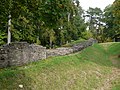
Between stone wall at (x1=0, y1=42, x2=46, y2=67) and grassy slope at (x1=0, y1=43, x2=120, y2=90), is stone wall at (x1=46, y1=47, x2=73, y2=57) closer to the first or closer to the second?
grassy slope at (x1=0, y1=43, x2=120, y2=90)

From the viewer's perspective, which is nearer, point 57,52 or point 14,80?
point 14,80

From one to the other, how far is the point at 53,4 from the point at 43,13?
397 centimetres

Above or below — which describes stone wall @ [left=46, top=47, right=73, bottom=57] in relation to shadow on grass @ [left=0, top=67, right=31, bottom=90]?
above

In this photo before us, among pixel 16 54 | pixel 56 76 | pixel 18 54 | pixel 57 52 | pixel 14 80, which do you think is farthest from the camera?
pixel 57 52

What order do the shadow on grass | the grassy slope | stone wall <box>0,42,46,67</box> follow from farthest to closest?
1. stone wall <box>0,42,46,67</box>
2. the grassy slope
3. the shadow on grass

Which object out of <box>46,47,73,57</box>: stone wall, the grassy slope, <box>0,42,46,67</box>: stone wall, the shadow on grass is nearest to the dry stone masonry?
<box>0,42,46,67</box>: stone wall

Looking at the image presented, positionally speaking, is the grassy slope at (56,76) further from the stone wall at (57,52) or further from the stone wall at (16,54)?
the stone wall at (57,52)

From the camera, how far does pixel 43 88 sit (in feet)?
46.7

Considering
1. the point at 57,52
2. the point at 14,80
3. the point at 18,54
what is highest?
the point at 18,54

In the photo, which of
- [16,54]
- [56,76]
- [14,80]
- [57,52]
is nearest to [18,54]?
[16,54]

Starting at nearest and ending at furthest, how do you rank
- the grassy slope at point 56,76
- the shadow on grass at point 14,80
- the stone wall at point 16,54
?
the shadow on grass at point 14,80, the grassy slope at point 56,76, the stone wall at point 16,54

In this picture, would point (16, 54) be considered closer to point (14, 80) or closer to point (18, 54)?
point (18, 54)

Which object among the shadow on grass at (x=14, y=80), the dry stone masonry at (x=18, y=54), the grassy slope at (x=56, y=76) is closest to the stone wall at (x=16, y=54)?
the dry stone masonry at (x=18, y=54)

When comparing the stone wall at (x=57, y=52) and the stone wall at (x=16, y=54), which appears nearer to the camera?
the stone wall at (x=16, y=54)
